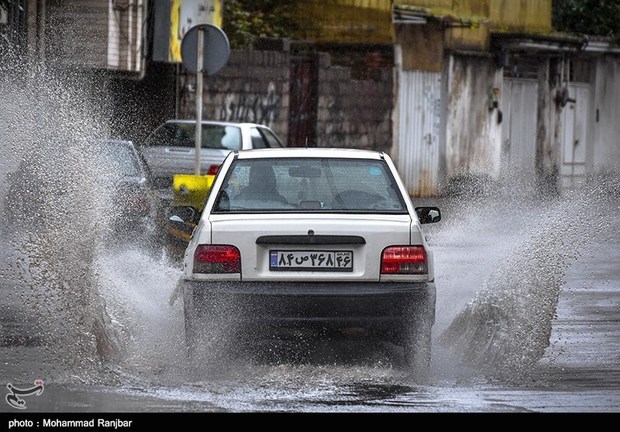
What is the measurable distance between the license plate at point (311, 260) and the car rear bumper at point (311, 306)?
11 cm

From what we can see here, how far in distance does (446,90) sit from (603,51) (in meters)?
7.48

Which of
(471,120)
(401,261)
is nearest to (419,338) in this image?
(401,261)

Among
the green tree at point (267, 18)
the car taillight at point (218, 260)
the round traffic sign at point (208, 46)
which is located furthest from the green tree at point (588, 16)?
the car taillight at point (218, 260)

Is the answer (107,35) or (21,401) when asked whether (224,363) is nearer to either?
(21,401)

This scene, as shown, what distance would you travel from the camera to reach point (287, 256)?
9336mm

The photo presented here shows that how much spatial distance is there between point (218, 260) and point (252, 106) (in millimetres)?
19538

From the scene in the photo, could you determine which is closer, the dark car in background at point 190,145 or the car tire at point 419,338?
the car tire at point 419,338

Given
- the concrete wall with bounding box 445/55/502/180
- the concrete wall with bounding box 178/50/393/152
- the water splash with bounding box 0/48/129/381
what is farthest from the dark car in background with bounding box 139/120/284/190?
the concrete wall with bounding box 445/55/502/180

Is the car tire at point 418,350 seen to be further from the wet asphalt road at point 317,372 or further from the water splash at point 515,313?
the water splash at point 515,313

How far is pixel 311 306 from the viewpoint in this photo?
9180 millimetres

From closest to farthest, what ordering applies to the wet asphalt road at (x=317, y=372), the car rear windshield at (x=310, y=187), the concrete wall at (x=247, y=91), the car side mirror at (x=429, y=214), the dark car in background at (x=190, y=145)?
1. the wet asphalt road at (x=317, y=372)
2. the car rear windshield at (x=310, y=187)
3. the car side mirror at (x=429, y=214)
4. the dark car in background at (x=190, y=145)
5. the concrete wall at (x=247, y=91)

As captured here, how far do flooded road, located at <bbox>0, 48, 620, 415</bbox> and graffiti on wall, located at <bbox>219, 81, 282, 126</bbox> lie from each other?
1209 cm

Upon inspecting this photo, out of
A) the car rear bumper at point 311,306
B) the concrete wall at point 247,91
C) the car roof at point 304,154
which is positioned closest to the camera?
the car rear bumper at point 311,306

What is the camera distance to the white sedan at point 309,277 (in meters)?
9.20
